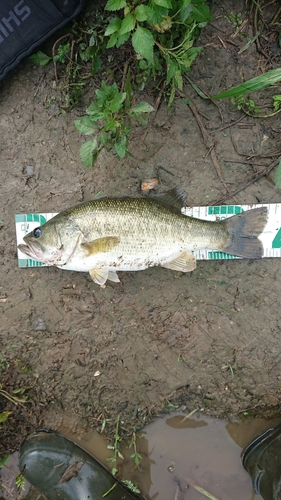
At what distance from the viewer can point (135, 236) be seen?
292 cm

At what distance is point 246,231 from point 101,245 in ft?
3.91

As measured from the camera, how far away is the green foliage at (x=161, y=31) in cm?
248

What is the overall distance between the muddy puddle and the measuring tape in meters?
1.44

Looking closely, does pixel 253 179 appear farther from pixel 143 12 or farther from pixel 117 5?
pixel 117 5

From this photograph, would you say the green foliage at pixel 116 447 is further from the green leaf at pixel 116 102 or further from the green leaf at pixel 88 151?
the green leaf at pixel 116 102

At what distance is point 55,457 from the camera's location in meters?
3.40

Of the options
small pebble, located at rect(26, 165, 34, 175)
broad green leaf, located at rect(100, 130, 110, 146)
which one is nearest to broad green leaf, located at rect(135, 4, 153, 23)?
broad green leaf, located at rect(100, 130, 110, 146)

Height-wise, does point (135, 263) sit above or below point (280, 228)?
below

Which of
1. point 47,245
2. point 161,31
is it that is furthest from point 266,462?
point 161,31

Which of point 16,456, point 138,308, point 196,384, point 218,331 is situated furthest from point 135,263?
point 16,456

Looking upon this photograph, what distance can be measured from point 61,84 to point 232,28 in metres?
1.58

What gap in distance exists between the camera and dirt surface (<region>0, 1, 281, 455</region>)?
334 cm

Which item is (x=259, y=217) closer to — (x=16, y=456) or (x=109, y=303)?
(x=109, y=303)

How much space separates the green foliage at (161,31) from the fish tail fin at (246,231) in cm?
111
